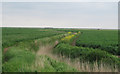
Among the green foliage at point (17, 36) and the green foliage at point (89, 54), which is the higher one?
the green foliage at point (17, 36)

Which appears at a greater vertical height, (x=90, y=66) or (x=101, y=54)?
(x=101, y=54)

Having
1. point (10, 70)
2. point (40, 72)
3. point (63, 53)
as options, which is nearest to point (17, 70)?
point (10, 70)

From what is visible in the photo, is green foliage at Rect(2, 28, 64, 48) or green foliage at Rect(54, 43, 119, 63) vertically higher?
green foliage at Rect(2, 28, 64, 48)

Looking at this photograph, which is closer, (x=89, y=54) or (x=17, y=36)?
(x=89, y=54)

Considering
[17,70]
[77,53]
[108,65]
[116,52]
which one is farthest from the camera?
[116,52]

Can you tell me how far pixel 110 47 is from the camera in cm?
1262

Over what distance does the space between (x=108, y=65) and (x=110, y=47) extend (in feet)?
20.1

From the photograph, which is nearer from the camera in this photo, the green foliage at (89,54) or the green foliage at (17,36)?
the green foliage at (89,54)

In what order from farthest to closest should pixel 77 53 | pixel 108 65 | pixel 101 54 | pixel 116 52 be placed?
pixel 116 52
pixel 77 53
pixel 101 54
pixel 108 65

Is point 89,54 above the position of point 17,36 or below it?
below

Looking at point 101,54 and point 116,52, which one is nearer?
point 101,54

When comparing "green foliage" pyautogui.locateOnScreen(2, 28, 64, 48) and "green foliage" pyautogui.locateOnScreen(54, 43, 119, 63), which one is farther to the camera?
"green foliage" pyautogui.locateOnScreen(2, 28, 64, 48)

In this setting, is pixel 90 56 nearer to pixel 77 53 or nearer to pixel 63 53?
pixel 77 53

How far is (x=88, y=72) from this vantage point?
660 cm
